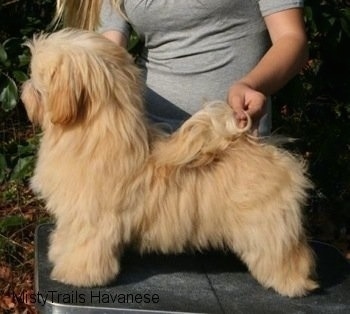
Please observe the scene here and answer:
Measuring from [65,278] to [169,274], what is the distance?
288 mm

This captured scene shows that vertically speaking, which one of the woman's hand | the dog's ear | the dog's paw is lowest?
the dog's paw

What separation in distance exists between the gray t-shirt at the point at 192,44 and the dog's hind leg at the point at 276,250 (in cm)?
47

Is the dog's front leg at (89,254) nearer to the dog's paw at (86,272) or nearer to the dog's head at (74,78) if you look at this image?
the dog's paw at (86,272)

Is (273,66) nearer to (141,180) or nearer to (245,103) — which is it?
(245,103)

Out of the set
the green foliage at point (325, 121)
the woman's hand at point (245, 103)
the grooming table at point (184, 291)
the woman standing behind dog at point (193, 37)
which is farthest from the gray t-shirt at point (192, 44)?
the green foliage at point (325, 121)

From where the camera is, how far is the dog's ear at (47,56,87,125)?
67.4 inches

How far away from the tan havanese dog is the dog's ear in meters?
0.01

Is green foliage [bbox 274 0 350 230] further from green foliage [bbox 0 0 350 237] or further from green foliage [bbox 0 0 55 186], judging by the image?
green foliage [bbox 0 0 55 186]

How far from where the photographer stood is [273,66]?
1911 millimetres

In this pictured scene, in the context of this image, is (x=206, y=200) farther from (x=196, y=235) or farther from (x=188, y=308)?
(x=188, y=308)

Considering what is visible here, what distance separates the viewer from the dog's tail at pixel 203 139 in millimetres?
1831

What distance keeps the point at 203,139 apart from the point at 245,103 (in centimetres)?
13

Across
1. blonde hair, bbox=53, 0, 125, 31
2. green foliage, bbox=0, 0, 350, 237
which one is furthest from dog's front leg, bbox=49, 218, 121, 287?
green foliage, bbox=0, 0, 350, 237

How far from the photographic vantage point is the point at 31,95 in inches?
70.7
